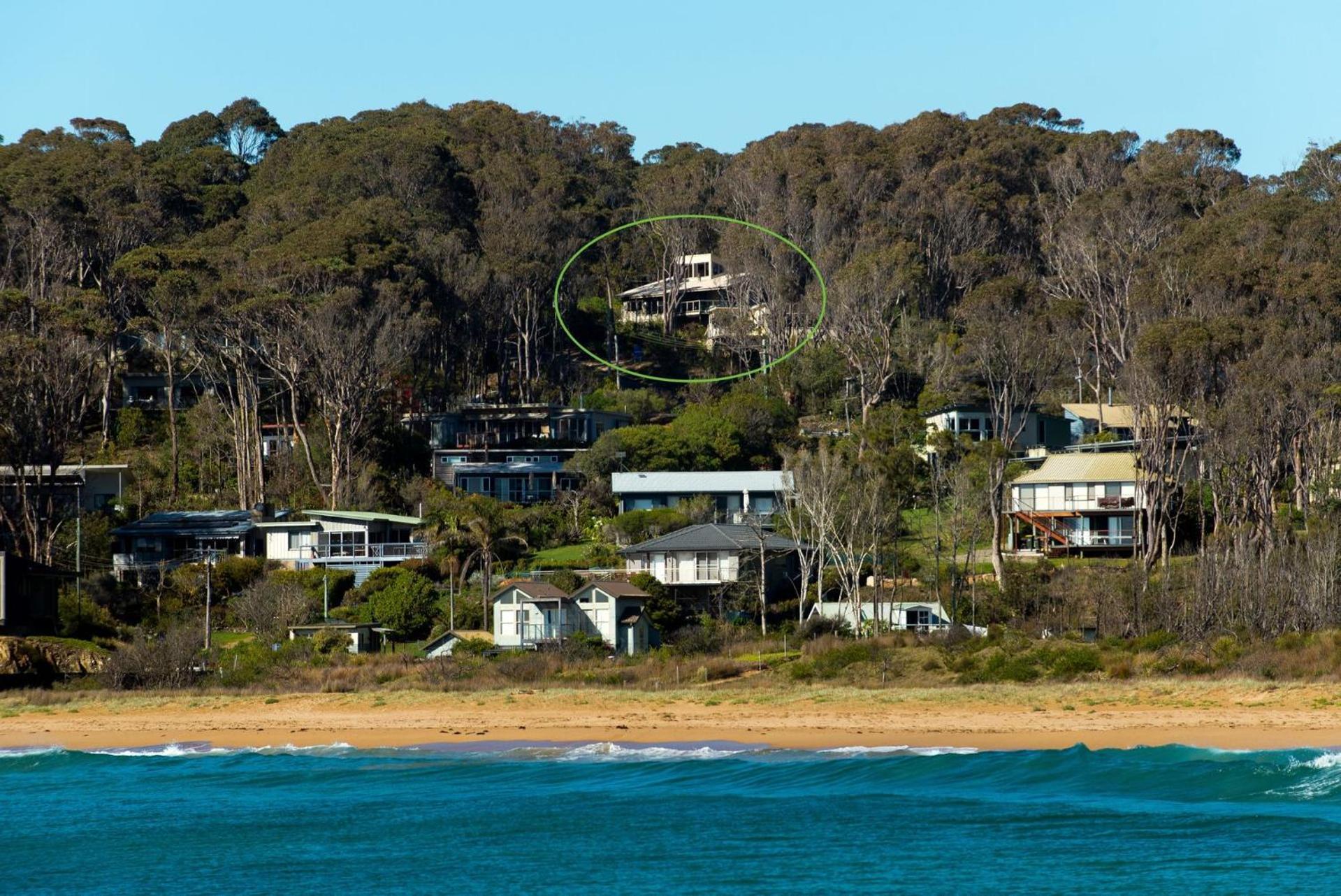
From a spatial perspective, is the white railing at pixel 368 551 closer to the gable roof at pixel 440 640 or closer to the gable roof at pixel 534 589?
the gable roof at pixel 534 589

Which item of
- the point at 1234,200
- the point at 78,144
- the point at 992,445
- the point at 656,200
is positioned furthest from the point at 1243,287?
the point at 78,144

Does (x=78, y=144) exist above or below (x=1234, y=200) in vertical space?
above

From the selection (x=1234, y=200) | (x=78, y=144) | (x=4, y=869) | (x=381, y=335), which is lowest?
(x=4, y=869)

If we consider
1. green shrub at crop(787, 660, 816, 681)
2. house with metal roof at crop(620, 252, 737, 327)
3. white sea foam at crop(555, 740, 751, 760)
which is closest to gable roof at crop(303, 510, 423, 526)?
green shrub at crop(787, 660, 816, 681)

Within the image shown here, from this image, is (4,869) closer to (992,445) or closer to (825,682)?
(825,682)

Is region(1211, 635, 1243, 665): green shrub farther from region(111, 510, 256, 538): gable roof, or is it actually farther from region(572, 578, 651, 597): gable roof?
region(111, 510, 256, 538): gable roof

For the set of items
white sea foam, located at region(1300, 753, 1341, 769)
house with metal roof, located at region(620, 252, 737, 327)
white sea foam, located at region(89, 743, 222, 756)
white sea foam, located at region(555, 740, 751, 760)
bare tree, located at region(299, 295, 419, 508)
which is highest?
house with metal roof, located at region(620, 252, 737, 327)

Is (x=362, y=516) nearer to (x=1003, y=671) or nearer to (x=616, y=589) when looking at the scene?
(x=616, y=589)
